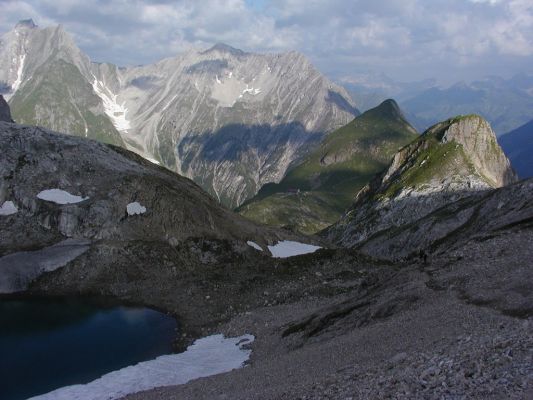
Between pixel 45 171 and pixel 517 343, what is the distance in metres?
79.7

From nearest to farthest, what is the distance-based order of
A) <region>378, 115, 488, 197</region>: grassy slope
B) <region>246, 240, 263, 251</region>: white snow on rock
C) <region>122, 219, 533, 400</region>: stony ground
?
<region>122, 219, 533, 400</region>: stony ground → <region>246, 240, 263, 251</region>: white snow on rock → <region>378, 115, 488, 197</region>: grassy slope

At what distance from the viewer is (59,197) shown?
86062mm

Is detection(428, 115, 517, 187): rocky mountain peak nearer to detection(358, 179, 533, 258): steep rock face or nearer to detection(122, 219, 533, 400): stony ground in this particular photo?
detection(358, 179, 533, 258): steep rock face

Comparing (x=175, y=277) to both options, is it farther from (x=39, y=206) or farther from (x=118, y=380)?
(x=118, y=380)

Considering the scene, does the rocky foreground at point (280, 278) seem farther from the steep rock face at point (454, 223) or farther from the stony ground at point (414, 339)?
the steep rock face at point (454, 223)

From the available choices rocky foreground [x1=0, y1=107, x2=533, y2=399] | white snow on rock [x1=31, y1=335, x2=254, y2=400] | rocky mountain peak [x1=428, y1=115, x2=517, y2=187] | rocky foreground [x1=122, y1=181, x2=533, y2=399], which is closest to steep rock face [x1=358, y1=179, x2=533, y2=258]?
rocky foreground [x1=0, y1=107, x2=533, y2=399]

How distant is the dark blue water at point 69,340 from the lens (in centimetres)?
4959

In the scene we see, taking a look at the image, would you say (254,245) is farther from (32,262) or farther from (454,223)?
(454,223)

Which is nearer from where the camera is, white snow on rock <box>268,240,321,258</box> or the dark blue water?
the dark blue water

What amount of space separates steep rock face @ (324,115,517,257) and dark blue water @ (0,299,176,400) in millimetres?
75601

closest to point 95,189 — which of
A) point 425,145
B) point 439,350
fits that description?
point 439,350

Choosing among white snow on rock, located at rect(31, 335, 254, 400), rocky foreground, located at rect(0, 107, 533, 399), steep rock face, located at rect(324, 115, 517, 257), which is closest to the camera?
rocky foreground, located at rect(0, 107, 533, 399)

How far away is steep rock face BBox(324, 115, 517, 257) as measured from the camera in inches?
5782

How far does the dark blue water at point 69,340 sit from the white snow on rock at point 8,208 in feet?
59.5
